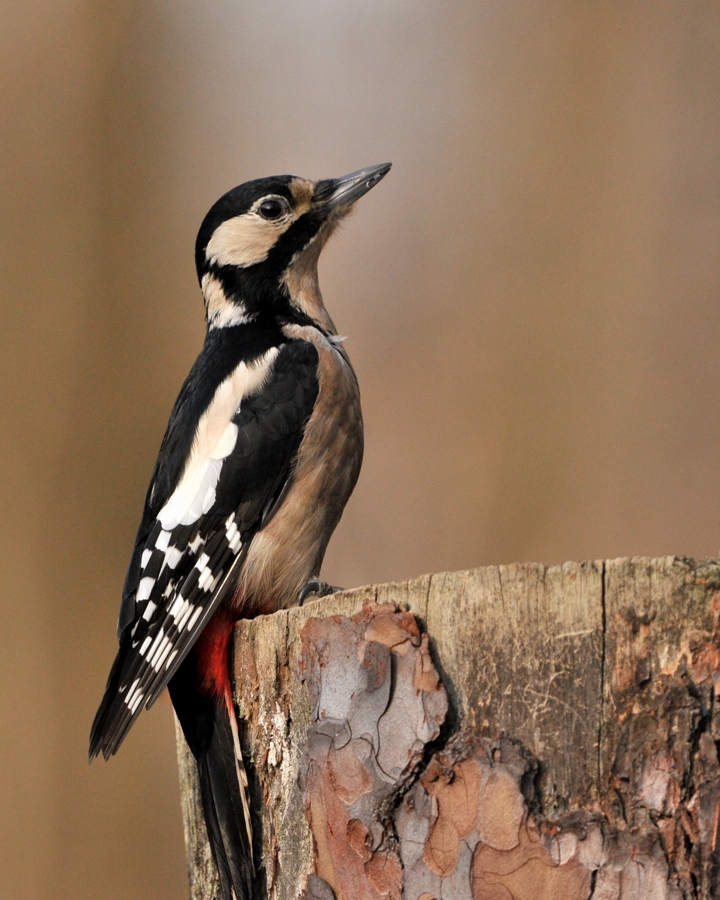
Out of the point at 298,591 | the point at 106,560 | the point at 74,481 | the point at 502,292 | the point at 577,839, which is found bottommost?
the point at 577,839

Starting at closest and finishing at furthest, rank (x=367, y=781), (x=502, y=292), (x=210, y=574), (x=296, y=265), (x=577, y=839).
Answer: (x=577, y=839) < (x=367, y=781) < (x=210, y=574) < (x=296, y=265) < (x=502, y=292)

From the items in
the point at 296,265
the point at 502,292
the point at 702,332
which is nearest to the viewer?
the point at 296,265

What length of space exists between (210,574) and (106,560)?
3.23 meters

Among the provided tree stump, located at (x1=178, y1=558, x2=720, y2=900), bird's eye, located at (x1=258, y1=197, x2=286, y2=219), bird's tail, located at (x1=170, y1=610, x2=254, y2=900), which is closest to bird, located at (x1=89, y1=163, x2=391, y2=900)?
bird's tail, located at (x1=170, y1=610, x2=254, y2=900)

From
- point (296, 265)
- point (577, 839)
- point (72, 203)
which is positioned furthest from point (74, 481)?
point (577, 839)

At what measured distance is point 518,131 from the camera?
566 cm

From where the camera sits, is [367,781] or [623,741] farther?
[367,781]

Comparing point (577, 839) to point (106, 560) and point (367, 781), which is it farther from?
point (106, 560)

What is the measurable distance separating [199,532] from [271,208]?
137 centimetres

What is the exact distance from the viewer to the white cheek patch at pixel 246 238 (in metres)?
3.56

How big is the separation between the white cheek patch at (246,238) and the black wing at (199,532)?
603mm

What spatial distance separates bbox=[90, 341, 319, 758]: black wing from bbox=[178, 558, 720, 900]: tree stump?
0.82m

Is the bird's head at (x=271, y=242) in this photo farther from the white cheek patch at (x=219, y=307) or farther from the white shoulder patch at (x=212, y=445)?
the white shoulder patch at (x=212, y=445)

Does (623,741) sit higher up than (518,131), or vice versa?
(518,131)
